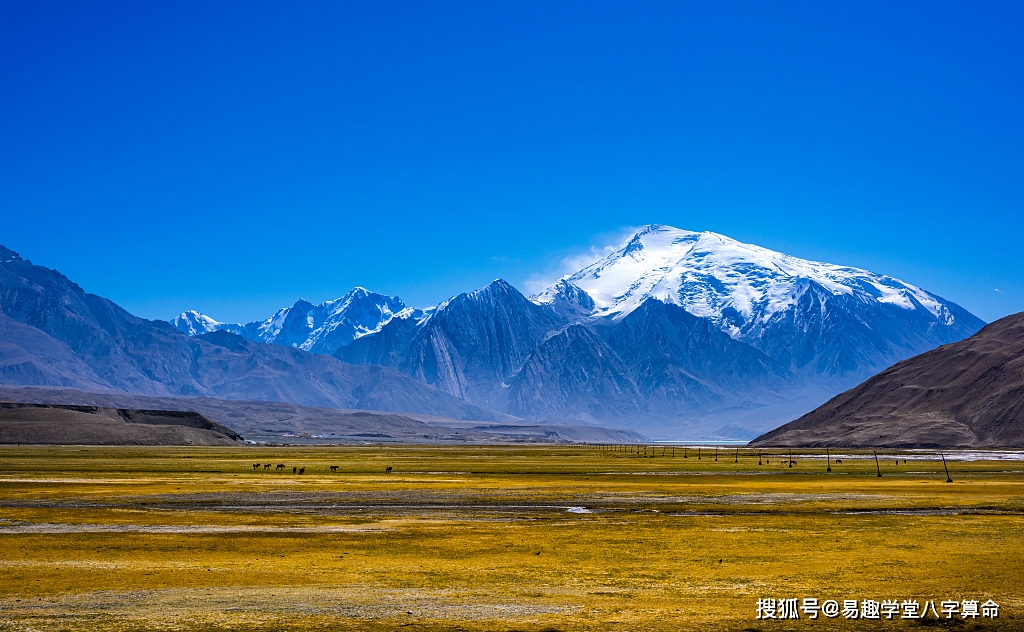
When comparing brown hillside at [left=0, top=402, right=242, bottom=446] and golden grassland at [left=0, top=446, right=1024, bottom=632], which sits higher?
brown hillside at [left=0, top=402, right=242, bottom=446]

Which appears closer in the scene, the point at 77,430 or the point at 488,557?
the point at 488,557

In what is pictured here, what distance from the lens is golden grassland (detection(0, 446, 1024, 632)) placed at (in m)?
22.1

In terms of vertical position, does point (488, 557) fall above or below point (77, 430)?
below

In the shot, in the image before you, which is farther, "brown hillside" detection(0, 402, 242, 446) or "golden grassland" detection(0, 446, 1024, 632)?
"brown hillside" detection(0, 402, 242, 446)

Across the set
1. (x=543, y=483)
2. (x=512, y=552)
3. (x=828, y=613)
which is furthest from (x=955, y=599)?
(x=543, y=483)

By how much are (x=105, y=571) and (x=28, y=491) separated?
37040 millimetres

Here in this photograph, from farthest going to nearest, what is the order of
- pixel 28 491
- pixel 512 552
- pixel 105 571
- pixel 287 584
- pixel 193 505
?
pixel 28 491 → pixel 193 505 → pixel 512 552 → pixel 105 571 → pixel 287 584

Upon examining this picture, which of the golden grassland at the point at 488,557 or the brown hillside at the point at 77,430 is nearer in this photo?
the golden grassland at the point at 488,557

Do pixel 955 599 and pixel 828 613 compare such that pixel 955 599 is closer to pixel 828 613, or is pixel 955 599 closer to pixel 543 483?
pixel 828 613

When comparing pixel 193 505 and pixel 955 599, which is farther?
pixel 193 505

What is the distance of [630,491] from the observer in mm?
63094

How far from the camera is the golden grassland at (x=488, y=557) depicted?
2209 cm

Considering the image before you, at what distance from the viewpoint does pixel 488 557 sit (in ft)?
103

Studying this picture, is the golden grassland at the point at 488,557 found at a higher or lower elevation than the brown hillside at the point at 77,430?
lower
